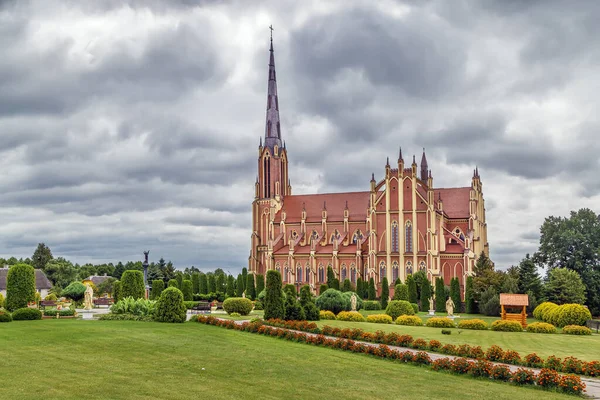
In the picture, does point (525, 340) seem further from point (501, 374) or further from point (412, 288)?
point (412, 288)

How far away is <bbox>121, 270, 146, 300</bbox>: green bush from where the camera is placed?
41.3m

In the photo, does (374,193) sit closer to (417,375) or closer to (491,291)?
(491,291)

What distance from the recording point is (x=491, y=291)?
5194 centimetres

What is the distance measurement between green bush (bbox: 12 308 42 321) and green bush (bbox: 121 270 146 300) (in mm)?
7816

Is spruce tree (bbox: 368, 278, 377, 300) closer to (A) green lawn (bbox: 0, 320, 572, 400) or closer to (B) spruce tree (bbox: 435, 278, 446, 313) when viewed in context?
(B) spruce tree (bbox: 435, 278, 446, 313)

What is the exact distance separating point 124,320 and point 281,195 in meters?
56.2

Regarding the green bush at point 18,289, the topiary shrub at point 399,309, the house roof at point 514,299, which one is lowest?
the topiary shrub at point 399,309

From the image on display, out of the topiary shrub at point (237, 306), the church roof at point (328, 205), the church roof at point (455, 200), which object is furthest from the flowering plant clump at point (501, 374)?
the church roof at point (328, 205)

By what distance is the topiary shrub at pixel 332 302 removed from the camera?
44.7 metres

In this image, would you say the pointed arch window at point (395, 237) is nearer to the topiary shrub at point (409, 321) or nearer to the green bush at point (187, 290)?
the green bush at point (187, 290)

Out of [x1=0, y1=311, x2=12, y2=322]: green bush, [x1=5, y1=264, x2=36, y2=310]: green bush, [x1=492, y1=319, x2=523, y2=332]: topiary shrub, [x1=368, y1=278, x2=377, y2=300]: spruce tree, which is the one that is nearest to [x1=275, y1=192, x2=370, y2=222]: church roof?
[x1=368, y1=278, x2=377, y2=300]: spruce tree

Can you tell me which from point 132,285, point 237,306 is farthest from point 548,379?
point 132,285

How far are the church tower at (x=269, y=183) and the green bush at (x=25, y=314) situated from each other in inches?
1985

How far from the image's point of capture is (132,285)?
41.4 m
